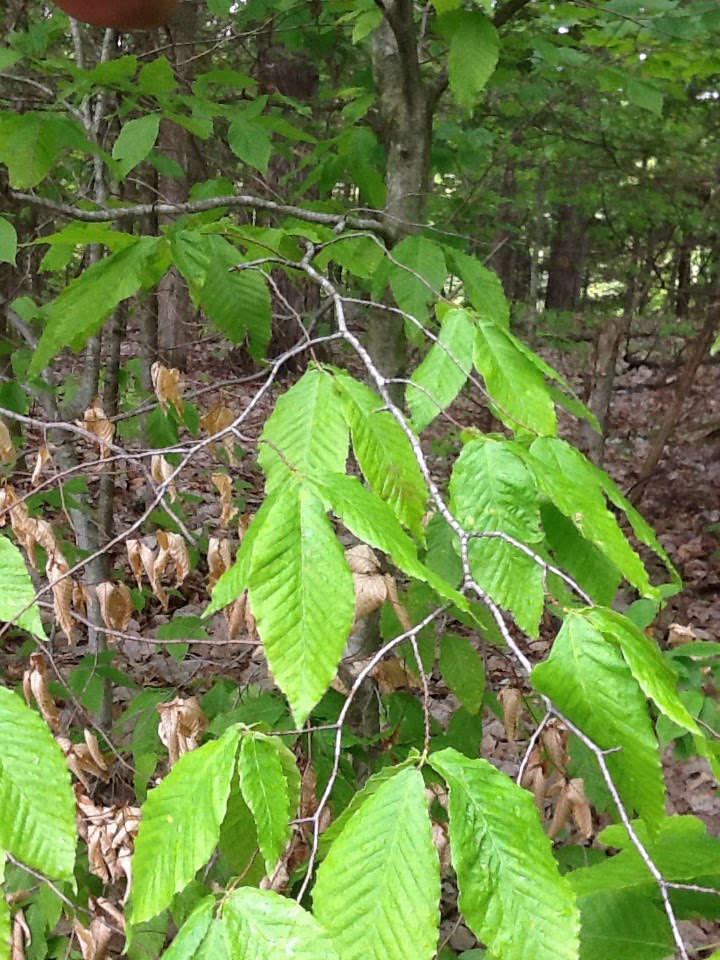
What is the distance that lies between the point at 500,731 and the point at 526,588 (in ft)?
9.19

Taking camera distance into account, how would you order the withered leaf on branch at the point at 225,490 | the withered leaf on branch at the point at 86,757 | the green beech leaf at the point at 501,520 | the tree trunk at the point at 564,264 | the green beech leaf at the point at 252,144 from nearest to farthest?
the green beech leaf at the point at 501,520 → the withered leaf on branch at the point at 225,490 → the withered leaf on branch at the point at 86,757 → the green beech leaf at the point at 252,144 → the tree trunk at the point at 564,264

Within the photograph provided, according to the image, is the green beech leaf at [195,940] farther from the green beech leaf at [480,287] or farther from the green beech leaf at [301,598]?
the green beech leaf at [480,287]

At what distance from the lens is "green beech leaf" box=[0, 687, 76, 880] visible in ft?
1.94

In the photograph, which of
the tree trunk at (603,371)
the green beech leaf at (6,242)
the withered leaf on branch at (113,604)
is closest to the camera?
the withered leaf on branch at (113,604)

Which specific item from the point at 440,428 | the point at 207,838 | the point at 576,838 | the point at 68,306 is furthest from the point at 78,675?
the point at 440,428

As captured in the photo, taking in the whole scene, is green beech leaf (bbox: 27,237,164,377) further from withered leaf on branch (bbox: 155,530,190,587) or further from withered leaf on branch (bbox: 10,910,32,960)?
withered leaf on branch (bbox: 10,910,32,960)

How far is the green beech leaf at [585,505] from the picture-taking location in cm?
69

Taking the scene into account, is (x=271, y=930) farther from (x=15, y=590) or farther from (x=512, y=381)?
(x=512, y=381)

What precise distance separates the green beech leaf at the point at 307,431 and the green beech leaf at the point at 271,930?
0.36m

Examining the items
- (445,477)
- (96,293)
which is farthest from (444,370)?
(445,477)

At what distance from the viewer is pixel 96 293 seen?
121 centimetres

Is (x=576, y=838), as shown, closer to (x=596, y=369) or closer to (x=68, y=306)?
(x=68, y=306)

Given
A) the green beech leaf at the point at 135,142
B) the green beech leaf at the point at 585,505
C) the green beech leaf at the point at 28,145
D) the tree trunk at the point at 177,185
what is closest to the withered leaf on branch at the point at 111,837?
the green beech leaf at the point at 585,505

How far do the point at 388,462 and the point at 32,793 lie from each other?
46 centimetres
